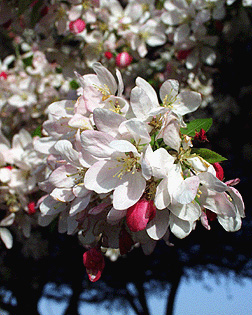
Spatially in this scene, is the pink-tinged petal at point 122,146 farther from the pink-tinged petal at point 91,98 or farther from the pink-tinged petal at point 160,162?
the pink-tinged petal at point 91,98

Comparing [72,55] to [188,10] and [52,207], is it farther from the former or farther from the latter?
[52,207]

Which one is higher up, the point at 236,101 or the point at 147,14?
the point at 147,14

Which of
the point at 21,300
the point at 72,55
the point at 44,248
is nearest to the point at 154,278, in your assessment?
the point at 21,300

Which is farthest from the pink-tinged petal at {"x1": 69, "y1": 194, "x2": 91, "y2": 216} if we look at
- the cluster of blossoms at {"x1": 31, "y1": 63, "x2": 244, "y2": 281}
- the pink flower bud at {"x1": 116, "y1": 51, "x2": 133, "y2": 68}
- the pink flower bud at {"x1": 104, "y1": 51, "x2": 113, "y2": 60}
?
the pink flower bud at {"x1": 104, "y1": 51, "x2": 113, "y2": 60}

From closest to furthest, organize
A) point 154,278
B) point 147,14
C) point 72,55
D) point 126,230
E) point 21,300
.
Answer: point 126,230, point 147,14, point 72,55, point 21,300, point 154,278

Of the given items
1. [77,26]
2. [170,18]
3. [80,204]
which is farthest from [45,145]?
[170,18]

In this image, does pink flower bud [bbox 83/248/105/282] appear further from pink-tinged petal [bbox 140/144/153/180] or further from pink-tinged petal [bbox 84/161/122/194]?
pink-tinged petal [bbox 140/144/153/180]
